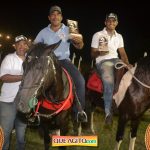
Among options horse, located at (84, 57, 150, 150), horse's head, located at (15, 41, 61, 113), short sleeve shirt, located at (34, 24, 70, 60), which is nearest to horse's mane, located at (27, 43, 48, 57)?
horse's head, located at (15, 41, 61, 113)

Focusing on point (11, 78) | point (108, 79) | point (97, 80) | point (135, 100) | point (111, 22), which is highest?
point (111, 22)

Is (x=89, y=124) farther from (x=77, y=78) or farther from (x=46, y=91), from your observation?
(x=46, y=91)

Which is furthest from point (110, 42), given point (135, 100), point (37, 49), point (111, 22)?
point (37, 49)

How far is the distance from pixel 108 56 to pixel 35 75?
301 cm

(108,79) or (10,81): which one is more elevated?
(10,81)

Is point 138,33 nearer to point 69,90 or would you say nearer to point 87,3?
point 87,3

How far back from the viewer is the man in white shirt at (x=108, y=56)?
846 cm

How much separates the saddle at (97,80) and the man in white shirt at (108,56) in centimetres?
14

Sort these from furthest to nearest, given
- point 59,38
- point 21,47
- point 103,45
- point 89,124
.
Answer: point 89,124 → point 103,45 → point 59,38 → point 21,47

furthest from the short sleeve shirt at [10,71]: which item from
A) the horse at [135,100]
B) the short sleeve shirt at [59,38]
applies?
the horse at [135,100]

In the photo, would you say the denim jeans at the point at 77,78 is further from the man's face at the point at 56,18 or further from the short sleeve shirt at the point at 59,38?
the man's face at the point at 56,18

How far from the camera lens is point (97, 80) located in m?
9.01

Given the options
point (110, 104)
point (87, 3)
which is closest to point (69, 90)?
point (110, 104)

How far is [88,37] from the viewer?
Result: 4506cm
